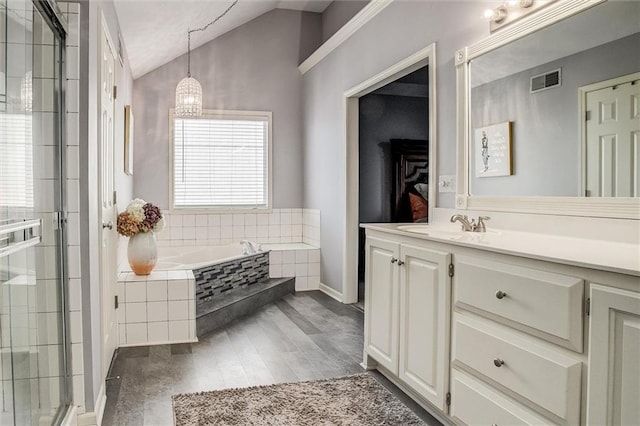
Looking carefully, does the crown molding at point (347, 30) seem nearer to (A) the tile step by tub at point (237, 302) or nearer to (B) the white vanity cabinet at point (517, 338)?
(A) the tile step by tub at point (237, 302)

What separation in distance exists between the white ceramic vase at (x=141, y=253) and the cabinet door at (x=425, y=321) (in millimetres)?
2059

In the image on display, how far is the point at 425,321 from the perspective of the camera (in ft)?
7.45

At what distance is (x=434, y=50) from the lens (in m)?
3.14

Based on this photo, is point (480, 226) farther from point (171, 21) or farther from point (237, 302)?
point (171, 21)

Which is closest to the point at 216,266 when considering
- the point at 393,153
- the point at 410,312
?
the point at 410,312

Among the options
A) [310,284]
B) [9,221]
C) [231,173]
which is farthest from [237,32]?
[9,221]

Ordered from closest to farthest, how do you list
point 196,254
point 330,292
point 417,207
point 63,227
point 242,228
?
point 63,227
point 330,292
point 196,254
point 417,207
point 242,228

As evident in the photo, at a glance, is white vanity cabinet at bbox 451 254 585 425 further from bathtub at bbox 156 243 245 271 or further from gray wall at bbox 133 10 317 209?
gray wall at bbox 133 10 317 209

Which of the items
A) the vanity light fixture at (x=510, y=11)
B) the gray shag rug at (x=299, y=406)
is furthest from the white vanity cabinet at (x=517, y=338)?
the vanity light fixture at (x=510, y=11)

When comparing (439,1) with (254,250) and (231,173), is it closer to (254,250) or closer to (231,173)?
(254,250)

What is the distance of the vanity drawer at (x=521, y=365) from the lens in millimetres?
1461

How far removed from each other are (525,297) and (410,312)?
84 cm

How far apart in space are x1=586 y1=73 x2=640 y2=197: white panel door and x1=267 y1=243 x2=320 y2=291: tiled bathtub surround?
3.76m

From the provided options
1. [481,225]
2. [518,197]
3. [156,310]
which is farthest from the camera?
[156,310]
